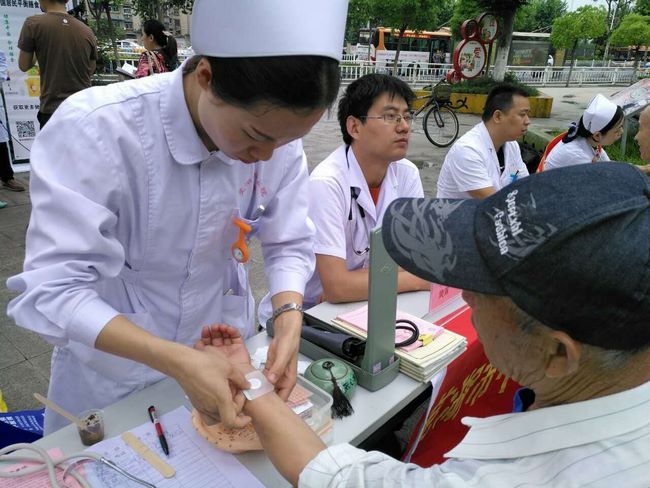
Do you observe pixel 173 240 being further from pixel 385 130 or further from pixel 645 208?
pixel 385 130

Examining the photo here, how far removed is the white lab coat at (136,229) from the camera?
3.59 ft

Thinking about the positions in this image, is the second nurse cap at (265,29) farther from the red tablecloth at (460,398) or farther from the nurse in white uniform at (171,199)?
the red tablecloth at (460,398)

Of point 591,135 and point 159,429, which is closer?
point 159,429

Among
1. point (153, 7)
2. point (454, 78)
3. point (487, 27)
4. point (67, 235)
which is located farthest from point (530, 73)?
point (67, 235)

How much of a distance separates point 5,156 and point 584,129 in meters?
6.13

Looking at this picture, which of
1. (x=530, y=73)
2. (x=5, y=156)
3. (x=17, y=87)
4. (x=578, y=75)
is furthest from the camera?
(x=578, y=75)

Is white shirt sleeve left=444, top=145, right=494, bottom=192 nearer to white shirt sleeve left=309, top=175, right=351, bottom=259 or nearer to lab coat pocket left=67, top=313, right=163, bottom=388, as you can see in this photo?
white shirt sleeve left=309, top=175, right=351, bottom=259

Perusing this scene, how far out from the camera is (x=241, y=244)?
1.46 m

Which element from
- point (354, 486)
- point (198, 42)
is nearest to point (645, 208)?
point (354, 486)

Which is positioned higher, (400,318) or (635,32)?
(635,32)

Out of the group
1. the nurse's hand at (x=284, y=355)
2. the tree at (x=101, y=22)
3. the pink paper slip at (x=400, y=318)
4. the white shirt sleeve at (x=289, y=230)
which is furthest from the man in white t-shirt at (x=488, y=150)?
the tree at (x=101, y=22)

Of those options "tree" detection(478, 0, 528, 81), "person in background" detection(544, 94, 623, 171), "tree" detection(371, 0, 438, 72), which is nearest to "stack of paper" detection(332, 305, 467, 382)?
"person in background" detection(544, 94, 623, 171)

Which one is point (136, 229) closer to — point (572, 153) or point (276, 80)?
point (276, 80)

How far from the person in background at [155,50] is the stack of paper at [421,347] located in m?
4.13
